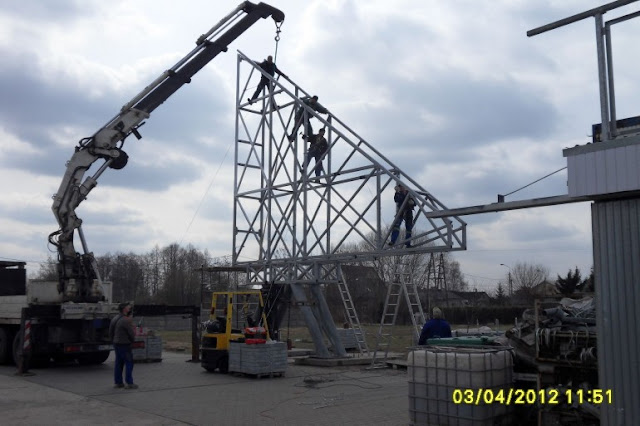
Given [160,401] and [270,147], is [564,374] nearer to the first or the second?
[160,401]

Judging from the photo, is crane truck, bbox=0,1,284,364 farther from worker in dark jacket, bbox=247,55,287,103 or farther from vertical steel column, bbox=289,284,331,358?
vertical steel column, bbox=289,284,331,358

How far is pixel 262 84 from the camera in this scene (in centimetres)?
2084

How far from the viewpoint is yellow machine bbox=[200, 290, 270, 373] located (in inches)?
649

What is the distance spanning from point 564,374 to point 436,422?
1.90 m

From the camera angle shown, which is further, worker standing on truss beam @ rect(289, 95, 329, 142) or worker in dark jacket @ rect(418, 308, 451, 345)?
worker standing on truss beam @ rect(289, 95, 329, 142)

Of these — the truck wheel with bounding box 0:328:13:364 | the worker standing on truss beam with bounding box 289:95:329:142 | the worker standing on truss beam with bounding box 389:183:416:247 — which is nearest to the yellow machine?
the worker standing on truss beam with bounding box 389:183:416:247

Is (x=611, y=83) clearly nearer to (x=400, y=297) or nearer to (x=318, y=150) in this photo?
(x=400, y=297)

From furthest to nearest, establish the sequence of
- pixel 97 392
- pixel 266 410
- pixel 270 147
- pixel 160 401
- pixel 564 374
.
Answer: pixel 270 147, pixel 97 392, pixel 160 401, pixel 266 410, pixel 564 374

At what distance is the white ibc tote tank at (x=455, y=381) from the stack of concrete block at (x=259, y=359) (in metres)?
6.88

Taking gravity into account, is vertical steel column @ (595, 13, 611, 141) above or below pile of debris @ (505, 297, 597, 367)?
above

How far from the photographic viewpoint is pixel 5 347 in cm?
1788

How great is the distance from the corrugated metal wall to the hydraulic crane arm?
1459cm

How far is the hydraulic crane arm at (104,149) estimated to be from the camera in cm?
1803

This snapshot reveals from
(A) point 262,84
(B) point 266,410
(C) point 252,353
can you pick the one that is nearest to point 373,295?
(A) point 262,84
